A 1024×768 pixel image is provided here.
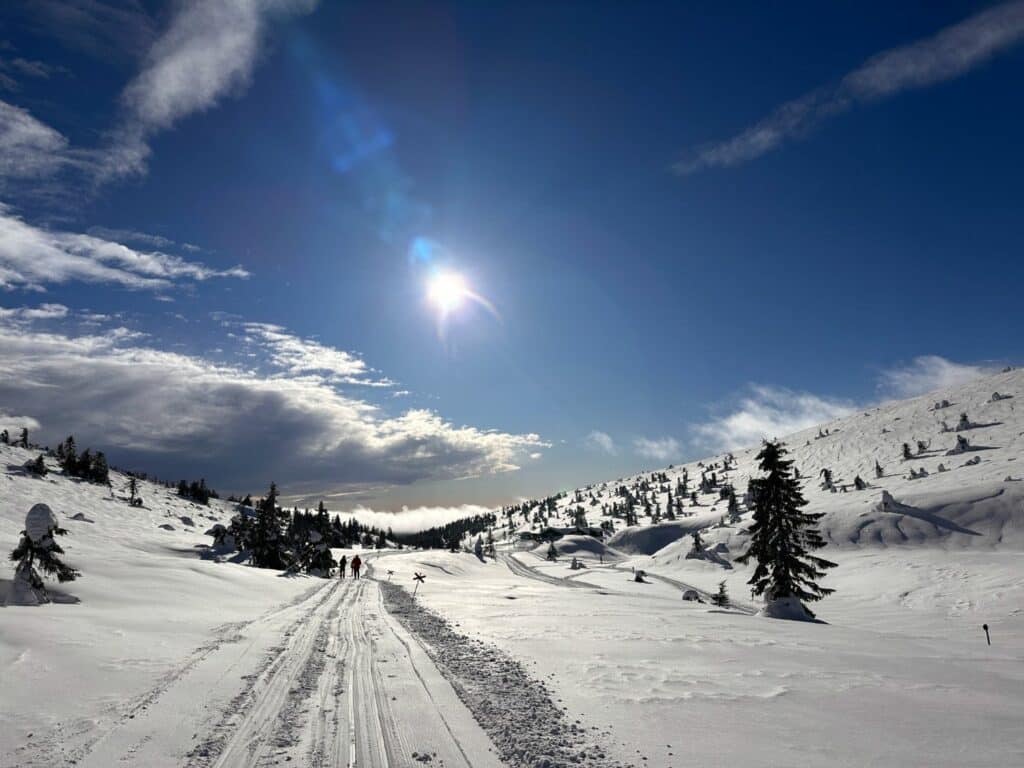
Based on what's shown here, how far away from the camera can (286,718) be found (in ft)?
23.7

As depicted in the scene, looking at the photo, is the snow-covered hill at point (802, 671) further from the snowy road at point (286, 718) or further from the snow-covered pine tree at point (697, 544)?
the snow-covered pine tree at point (697, 544)

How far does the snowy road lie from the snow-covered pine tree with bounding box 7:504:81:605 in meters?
7.16

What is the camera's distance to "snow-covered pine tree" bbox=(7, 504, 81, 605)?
46.9 feet

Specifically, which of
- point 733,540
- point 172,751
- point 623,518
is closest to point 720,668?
point 172,751

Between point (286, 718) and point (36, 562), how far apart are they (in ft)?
55.7

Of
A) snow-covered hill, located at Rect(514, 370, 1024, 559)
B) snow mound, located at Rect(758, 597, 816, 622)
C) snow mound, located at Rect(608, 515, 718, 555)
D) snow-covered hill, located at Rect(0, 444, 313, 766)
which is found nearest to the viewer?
snow-covered hill, located at Rect(0, 444, 313, 766)

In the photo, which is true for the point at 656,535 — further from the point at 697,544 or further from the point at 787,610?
the point at 787,610

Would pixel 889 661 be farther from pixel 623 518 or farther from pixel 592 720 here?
pixel 623 518

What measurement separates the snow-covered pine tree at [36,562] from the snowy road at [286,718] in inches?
282

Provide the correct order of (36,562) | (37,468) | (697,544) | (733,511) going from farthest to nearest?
(733,511)
(37,468)
(697,544)
(36,562)

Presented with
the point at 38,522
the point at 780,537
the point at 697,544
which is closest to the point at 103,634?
the point at 38,522

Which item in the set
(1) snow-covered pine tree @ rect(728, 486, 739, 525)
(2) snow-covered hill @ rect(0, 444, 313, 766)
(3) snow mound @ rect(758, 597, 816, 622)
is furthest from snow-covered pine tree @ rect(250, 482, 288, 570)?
(1) snow-covered pine tree @ rect(728, 486, 739, 525)

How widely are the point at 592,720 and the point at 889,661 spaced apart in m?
8.91

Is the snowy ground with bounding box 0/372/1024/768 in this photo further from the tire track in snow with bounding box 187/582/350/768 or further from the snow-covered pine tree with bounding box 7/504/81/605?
the snow-covered pine tree with bounding box 7/504/81/605
